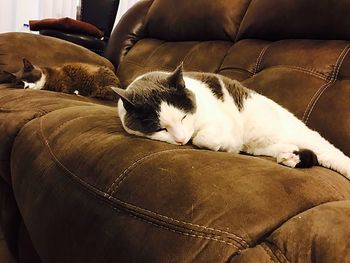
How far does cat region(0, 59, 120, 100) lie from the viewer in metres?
2.06

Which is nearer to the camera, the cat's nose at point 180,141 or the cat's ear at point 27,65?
the cat's nose at point 180,141

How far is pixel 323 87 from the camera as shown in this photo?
1.33m

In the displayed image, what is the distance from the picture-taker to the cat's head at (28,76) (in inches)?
81.7

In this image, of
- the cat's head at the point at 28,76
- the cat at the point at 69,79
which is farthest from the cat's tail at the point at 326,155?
the cat's head at the point at 28,76

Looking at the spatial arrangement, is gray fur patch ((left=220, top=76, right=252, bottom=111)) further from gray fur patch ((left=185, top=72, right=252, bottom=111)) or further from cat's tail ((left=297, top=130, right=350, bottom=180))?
cat's tail ((left=297, top=130, right=350, bottom=180))

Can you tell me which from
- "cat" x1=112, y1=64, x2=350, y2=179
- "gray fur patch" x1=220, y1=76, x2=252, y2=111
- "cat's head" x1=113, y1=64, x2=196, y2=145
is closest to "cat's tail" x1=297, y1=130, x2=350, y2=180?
"cat" x1=112, y1=64, x2=350, y2=179

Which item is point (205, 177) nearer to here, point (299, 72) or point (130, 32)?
point (299, 72)

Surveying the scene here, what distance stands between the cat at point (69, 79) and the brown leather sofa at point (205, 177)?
25 cm

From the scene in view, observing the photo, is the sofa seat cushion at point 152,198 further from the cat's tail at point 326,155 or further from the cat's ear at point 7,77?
the cat's ear at point 7,77

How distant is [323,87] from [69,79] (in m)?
1.39

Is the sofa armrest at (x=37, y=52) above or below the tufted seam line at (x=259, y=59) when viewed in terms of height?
below

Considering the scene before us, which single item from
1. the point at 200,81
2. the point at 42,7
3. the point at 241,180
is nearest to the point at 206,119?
the point at 200,81

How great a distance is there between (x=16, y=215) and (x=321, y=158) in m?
1.09

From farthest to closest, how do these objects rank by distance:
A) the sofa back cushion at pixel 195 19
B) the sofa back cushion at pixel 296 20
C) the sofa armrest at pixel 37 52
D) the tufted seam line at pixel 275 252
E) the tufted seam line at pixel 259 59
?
the sofa armrest at pixel 37 52, the sofa back cushion at pixel 195 19, the tufted seam line at pixel 259 59, the sofa back cushion at pixel 296 20, the tufted seam line at pixel 275 252
